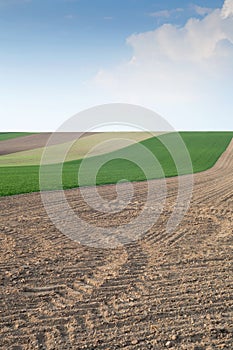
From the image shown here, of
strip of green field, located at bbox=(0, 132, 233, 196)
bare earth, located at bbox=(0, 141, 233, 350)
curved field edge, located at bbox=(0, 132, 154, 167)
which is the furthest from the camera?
curved field edge, located at bbox=(0, 132, 154, 167)

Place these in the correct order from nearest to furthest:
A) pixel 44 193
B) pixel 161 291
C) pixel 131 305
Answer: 1. pixel 131 305
2. pixel 161 291
3. pixel 44 193

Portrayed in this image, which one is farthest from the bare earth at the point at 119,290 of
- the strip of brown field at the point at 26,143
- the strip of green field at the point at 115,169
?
the strip of brown field at the point at 26,143

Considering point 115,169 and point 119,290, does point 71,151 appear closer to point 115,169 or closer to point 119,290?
point 115,169

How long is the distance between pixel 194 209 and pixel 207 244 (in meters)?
5.20

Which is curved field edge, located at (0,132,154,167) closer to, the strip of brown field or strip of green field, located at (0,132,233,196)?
the strip of brown field

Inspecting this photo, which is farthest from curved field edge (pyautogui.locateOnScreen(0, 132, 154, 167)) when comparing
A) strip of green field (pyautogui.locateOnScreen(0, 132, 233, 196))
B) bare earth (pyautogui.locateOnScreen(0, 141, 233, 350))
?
bare earth (pyautogui.locateOnScreen(0, 141, 233, 350))

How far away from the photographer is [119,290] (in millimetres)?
8359

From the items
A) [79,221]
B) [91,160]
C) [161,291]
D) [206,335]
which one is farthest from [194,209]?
[91,160]

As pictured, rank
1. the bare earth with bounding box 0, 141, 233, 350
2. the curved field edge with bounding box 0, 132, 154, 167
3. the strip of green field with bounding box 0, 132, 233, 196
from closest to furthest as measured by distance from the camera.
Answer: the bare earth with bounding box 0, 141, 233, 350
the strip of green field with bounding box 0, 132, 233, 196
the curved field edge with bounding box 0, 132, 154, 167

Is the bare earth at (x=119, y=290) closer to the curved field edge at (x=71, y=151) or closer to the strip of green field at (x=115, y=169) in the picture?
the strip of green field at (x=115, y=169)

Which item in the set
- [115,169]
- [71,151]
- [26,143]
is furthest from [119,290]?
[26,143]

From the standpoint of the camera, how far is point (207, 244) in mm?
11703

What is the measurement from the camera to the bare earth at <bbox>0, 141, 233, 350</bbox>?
21.5 feet

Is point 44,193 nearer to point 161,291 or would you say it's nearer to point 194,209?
point 194,209
